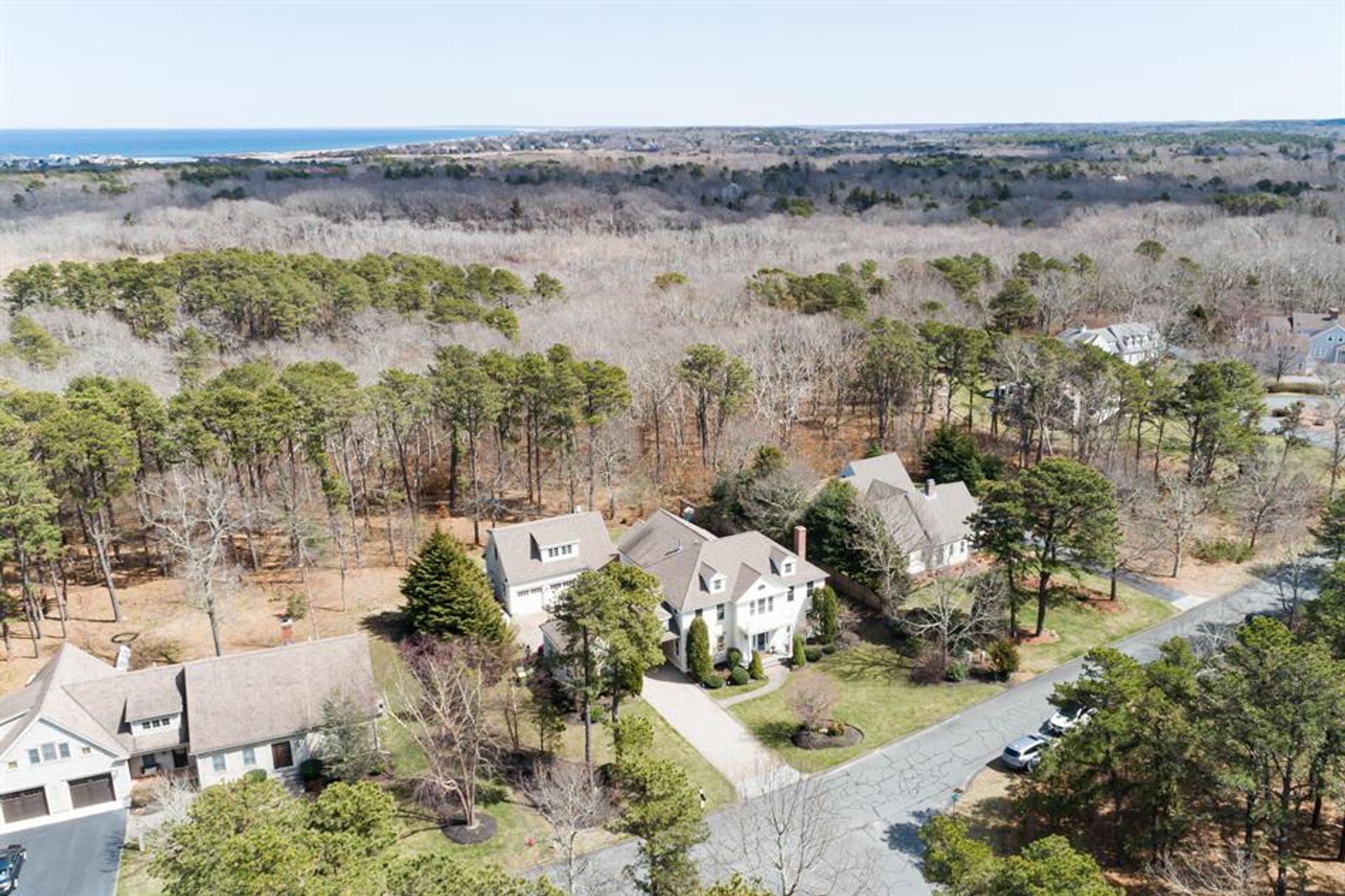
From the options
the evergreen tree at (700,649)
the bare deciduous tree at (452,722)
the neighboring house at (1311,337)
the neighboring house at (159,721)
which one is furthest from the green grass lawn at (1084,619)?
the neighboring house at (1311,337)

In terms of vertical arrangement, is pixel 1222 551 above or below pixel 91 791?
above

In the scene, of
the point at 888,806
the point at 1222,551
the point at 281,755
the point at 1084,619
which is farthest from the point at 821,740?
the point at 1222,551

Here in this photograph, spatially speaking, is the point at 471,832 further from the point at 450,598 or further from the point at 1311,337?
the point at 1311,337

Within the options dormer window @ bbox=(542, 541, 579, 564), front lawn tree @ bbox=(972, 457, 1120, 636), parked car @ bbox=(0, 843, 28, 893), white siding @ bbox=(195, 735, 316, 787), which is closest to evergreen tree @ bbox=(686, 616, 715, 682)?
dormer window @ bbox=(542, 541, 579, 564)

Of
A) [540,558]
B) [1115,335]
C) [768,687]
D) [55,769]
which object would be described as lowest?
[768,687]

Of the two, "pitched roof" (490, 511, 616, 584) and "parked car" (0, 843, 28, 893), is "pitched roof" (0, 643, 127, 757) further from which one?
"pitched roof" (490, 511, 616, 584)

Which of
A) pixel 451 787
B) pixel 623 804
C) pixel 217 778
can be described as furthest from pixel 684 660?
pixel 217 778
